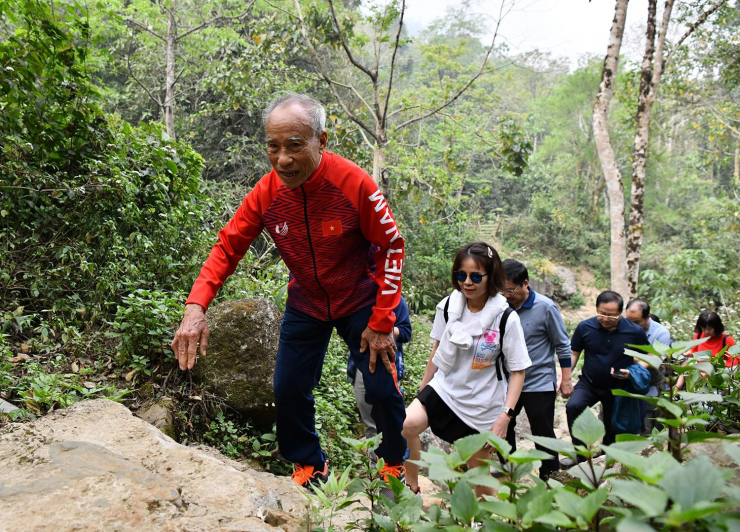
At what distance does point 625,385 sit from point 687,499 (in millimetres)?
4185

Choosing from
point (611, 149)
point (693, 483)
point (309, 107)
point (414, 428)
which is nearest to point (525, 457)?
point (693, 483)

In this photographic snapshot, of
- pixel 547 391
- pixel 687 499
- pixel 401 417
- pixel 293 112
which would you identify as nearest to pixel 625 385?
pixel 547 391

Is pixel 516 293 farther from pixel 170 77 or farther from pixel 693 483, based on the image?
pixel 170 77

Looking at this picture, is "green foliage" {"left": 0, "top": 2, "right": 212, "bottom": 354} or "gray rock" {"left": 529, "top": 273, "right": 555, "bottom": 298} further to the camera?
"gray rock" {"left": 529, "top": 273, "right": 555, "bottom": 298}

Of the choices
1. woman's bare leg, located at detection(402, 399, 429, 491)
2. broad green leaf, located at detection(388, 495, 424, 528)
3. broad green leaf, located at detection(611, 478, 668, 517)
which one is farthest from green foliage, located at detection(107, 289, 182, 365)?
broad green leaf, located at detection(611, 478, 668, 517)

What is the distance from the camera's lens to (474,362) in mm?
3135

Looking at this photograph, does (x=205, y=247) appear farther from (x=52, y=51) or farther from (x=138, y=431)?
(x=138, y=431)

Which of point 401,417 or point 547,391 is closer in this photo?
point 401,417

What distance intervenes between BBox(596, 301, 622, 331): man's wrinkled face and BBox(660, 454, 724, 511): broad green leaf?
4.04 metres

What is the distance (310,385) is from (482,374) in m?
1.02

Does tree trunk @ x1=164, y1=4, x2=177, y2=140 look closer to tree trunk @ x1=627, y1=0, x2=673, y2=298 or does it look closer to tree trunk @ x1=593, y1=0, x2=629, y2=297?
tree trunk @ x1=593, y1=0, x2=629, y2=297

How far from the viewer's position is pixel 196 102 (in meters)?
13.2

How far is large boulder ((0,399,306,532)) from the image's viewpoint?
165 centimetres

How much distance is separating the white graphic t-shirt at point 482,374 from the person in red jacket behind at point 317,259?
1.45 feet
